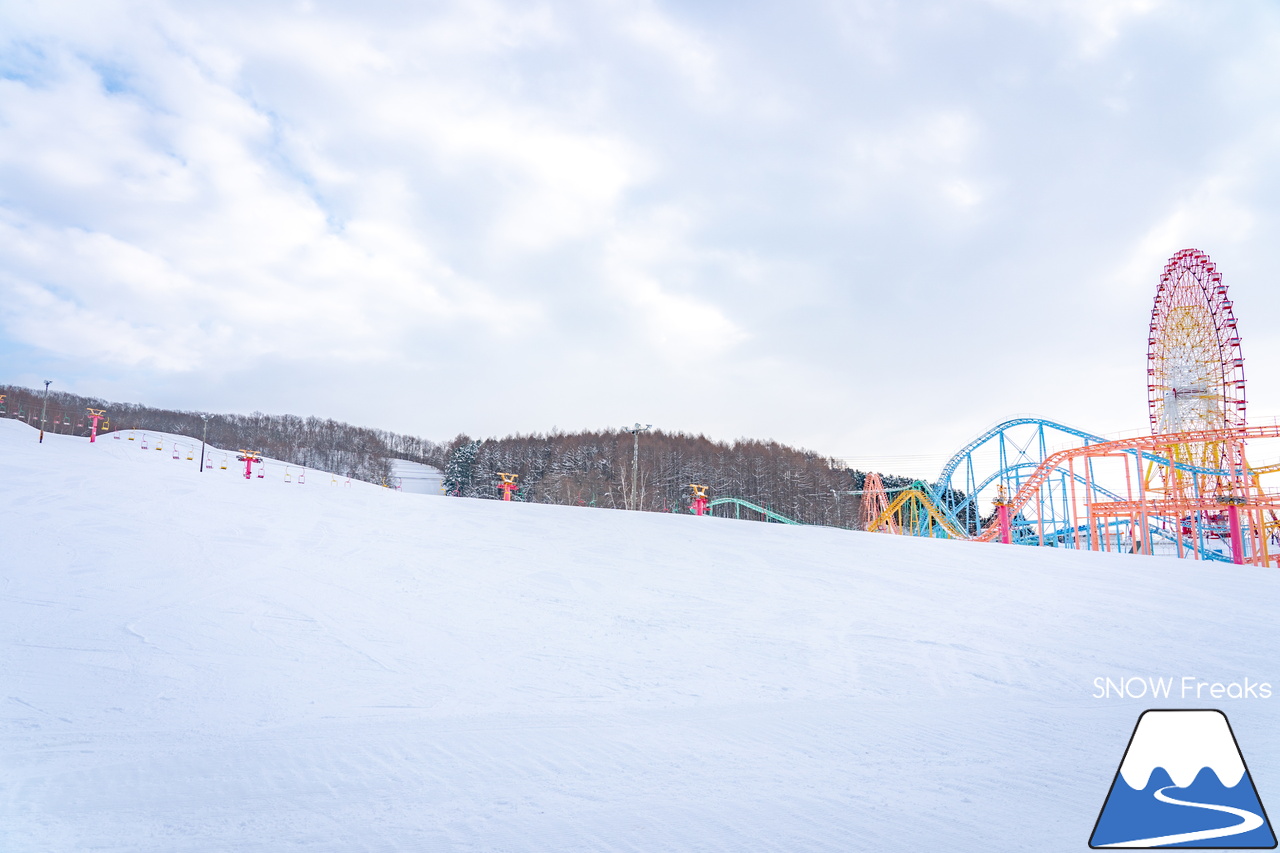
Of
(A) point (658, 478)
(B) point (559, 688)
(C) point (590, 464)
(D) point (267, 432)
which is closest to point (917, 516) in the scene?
(A) point (658, 478)

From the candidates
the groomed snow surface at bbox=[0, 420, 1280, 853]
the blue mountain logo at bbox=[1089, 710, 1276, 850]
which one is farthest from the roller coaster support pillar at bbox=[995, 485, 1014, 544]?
the blue mountain logo at bbox=[1089, 710, 1276, 850]

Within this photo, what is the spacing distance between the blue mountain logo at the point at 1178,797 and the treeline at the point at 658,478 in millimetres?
51687

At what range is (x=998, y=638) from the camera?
330 inches

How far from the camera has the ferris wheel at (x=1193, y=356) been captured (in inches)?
1109

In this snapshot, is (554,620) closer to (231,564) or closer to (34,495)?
(231,564)

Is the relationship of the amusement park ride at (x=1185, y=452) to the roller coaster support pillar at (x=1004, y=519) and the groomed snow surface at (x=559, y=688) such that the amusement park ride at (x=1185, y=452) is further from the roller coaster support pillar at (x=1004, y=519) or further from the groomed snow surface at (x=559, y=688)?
the groomed snow surface at (x=559, y=688)

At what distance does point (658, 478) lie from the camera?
220ft

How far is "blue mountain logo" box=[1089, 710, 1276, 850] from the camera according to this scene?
3.49 meters

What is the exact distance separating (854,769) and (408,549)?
8981 millimetres

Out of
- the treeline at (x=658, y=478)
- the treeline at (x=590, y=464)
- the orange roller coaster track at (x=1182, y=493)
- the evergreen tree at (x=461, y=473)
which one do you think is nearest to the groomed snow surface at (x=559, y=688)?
the orange roller coaster track at (x=1182, y=493)

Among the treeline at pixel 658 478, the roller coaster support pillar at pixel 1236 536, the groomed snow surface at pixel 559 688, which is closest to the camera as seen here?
the groomed snow surface at pixel 559 688

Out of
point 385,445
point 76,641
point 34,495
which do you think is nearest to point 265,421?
point 385,445

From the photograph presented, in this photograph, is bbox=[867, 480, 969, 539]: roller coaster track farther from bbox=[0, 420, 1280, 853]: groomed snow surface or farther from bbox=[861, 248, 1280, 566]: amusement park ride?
bbox=[0, 420, 1280, 853]: groomed snow surface

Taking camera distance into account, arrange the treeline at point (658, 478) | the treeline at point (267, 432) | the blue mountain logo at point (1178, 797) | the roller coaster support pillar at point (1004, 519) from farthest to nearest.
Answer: the treeline at point (267, 432) → the treeline at point (658, 478) → the roller coaster support pillar at point (1004, 519) → the blue mountain logo at point (1178, 797)
